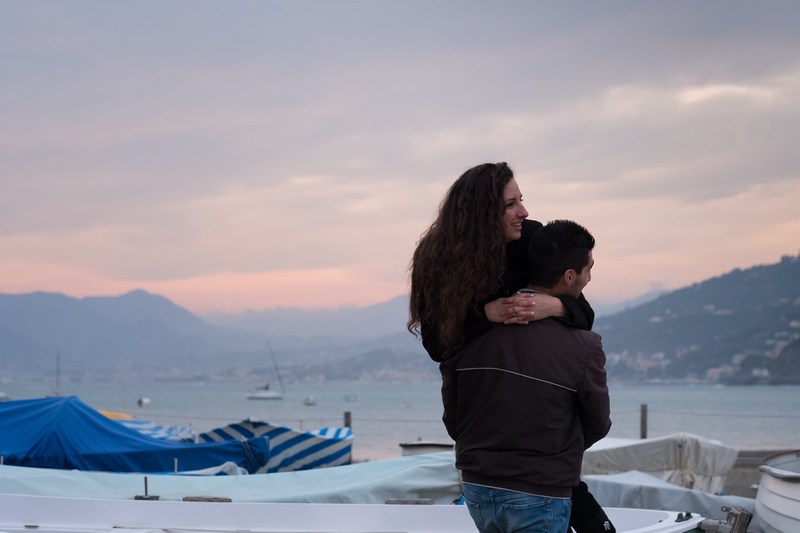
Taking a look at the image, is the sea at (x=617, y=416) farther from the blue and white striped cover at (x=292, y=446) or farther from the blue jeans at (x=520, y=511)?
the blue jeans at (x=520, y=511)

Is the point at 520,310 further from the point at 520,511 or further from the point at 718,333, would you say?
the point at 718,333

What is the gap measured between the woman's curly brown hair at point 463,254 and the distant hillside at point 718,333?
12730 cm

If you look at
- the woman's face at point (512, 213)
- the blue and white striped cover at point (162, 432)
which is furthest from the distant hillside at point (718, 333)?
the woman's face at point (512, 213)

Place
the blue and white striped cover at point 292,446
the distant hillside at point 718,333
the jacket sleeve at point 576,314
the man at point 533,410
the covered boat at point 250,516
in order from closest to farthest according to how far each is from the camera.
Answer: the man at point 533,410 < the jacket sleeve at point 576,314 < the covered boat at point 250,516 < the blue and white striped cover at point 292,446 < the distant hillside at point 718,333

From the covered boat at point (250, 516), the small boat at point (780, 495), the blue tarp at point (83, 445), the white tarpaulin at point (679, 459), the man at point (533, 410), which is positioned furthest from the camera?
the white tarpaulin at point (679, 459)

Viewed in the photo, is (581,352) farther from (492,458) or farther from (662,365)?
(662,365)

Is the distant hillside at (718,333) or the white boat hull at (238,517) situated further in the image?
the distant hillside at (718,333)

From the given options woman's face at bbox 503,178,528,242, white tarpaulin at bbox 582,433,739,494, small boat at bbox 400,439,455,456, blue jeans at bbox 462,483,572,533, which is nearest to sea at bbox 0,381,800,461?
white tarpaulin at bbox 582,433,739,494

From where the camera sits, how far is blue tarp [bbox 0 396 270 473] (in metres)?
11.9

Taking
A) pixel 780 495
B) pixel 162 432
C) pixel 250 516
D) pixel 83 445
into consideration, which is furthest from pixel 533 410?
pixel 162 432

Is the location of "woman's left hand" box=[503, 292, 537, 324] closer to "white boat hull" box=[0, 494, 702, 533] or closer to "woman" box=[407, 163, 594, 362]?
"woman" box=[407, 163, 594, 362]

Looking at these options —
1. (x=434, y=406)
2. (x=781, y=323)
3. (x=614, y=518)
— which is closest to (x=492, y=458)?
(x=614, y=518)

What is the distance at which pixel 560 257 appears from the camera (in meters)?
3.41

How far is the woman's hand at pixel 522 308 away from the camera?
3.29m
